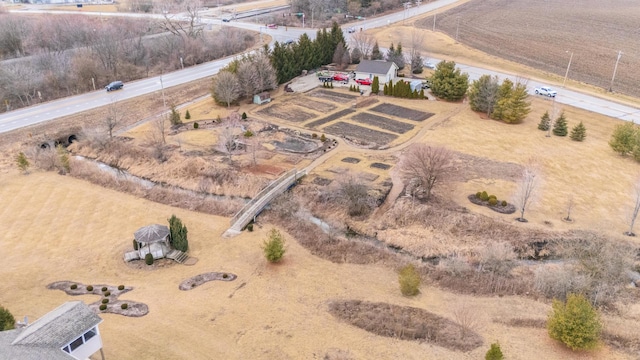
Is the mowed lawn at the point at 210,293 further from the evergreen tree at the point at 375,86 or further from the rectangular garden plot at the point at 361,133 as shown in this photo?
the evergreen tree at the point at 375,86

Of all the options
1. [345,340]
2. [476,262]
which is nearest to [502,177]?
[476,262]

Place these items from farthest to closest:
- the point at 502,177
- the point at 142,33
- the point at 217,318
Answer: the point at 142,33 → the point at 502,177 → the point at 217,318

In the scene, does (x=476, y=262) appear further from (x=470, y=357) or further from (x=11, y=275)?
(x=11, y=275)

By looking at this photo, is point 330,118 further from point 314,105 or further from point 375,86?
point 375,86

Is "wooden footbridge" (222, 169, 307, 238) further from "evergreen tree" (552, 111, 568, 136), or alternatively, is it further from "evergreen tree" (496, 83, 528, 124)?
"evergreen tree" (552, 111, 568, 136)

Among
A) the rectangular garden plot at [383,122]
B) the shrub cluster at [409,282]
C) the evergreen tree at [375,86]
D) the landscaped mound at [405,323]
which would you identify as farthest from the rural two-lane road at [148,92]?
the landscaped mound at [405,323]
